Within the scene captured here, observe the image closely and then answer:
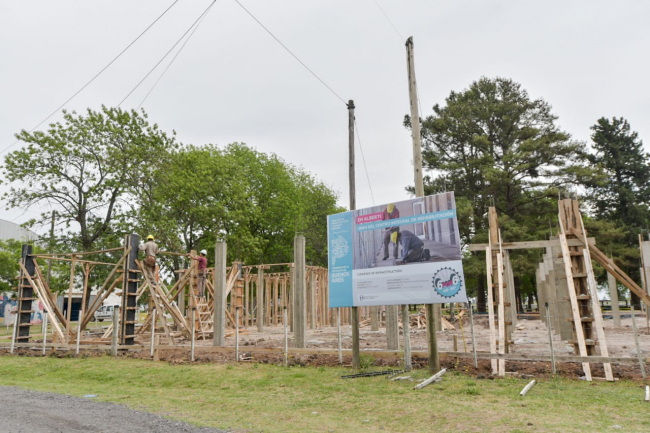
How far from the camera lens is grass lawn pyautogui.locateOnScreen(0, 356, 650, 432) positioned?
587cm

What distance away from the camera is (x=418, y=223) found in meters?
9.31

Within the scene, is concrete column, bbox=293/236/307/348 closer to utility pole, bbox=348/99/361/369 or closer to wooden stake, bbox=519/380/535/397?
utility pole, bbox=348/99/361/369

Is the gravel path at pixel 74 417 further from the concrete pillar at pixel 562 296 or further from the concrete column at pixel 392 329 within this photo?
the concrete pillar at pixel 562 296

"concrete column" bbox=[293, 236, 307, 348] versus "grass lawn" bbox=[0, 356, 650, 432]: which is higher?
"concrete column" bbox=[293, 236, 307, 348]

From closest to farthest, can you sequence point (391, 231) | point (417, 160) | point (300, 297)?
point (391, 231) < point (417, 160) < point (300, 297)

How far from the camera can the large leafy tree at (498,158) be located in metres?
29.4

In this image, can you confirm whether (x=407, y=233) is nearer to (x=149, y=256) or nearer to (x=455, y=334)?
(x=455, y=334)

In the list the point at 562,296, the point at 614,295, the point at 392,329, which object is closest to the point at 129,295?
the point at 392,329

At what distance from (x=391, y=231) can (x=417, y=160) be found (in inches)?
64.6

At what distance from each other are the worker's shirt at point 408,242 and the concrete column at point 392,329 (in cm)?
204

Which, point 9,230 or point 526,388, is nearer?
point 526,388

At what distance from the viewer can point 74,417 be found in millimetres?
6500

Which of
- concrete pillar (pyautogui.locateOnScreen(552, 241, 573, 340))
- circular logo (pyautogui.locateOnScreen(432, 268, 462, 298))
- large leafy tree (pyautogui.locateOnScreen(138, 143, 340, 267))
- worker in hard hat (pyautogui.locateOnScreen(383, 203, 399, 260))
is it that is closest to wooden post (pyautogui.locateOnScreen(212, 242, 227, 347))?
worker in hard hat (pyautogui.locateOnScreen(383, 203, 399, 260))

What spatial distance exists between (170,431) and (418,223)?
5.80 metres
